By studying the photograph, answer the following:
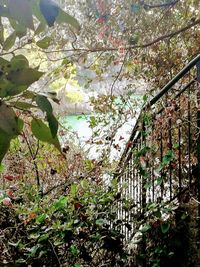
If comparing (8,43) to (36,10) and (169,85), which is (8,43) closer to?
(36,10)

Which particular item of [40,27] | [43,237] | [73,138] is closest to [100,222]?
[43,237]

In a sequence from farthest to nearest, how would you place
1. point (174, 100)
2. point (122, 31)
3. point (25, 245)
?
point (122, 31) → point (174, 100) → point (25, 245)

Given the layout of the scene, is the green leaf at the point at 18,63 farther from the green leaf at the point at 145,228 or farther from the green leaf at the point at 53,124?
the green leaf at the point at 145,228

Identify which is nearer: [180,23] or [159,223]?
[159,223]

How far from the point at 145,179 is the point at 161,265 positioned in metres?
Result: 0.60

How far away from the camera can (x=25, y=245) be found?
2508 millimetres

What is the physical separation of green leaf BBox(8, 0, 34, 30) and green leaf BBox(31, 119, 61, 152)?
127mm

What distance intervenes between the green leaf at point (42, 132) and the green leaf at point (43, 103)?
1.4 inches

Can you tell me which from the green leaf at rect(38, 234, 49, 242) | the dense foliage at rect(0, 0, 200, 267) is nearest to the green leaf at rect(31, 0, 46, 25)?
the dense foliage at rect(0, 0, 200, 267)

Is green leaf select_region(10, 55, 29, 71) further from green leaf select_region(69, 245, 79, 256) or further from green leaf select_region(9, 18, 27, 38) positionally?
green leaf select_region(69, 245, 79, 256)

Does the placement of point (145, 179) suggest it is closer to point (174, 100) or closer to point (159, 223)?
point (159, 223)

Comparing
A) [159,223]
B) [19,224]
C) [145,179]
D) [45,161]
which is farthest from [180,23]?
[19,224]

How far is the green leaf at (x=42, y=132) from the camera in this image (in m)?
0.54

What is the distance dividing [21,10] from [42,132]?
155mm
